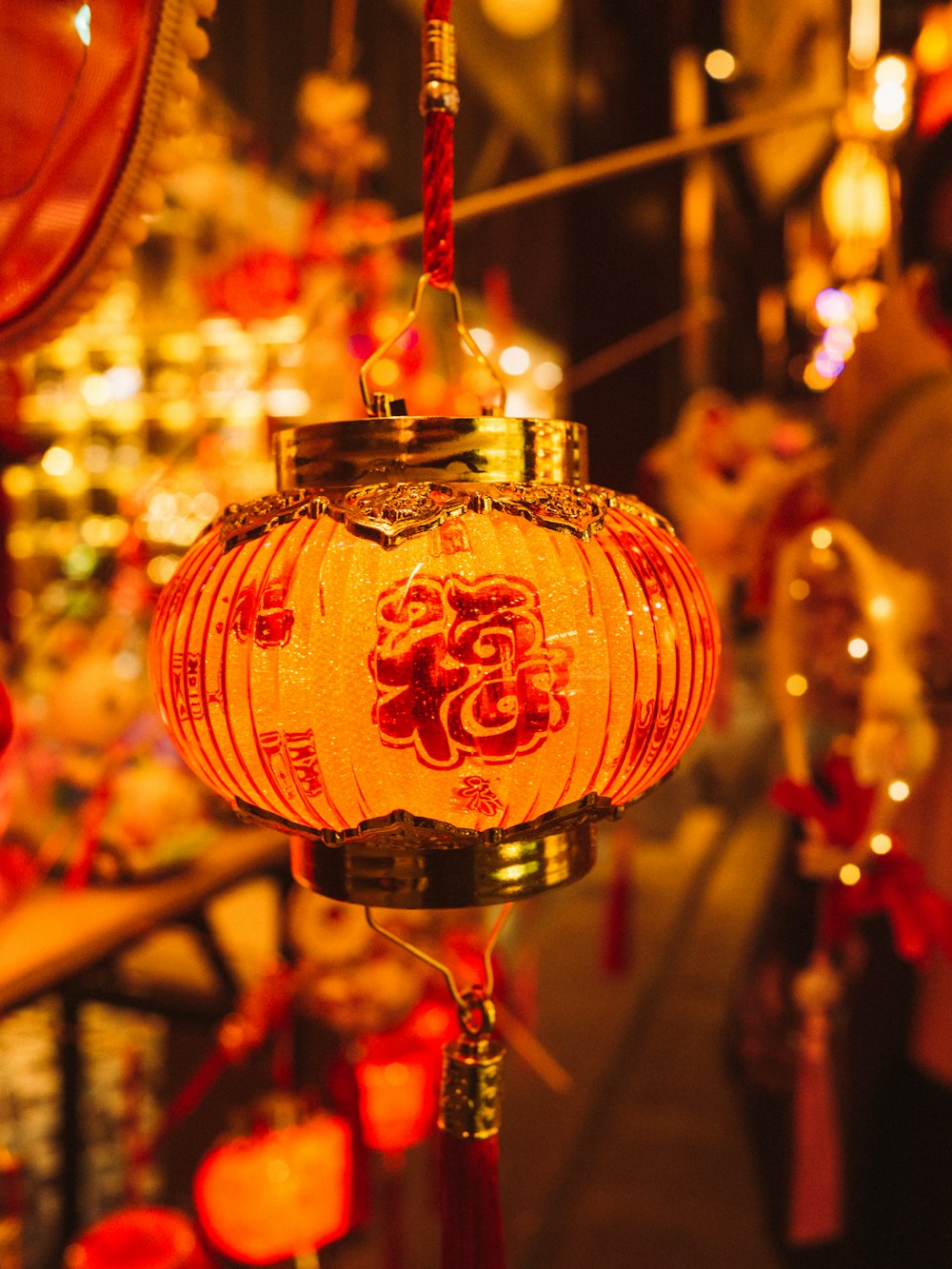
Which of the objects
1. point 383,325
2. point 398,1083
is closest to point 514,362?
point 383,325

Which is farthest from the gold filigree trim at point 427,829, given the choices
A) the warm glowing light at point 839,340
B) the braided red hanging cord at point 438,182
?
the warm glowing light at point 839,340

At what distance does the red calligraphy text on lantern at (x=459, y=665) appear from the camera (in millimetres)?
507

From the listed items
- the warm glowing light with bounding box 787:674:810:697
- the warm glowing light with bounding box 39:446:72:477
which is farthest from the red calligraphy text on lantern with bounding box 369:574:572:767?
the warm glowing light with bounding box 39:446:72:477

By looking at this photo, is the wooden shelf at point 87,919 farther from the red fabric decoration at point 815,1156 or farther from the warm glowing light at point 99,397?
the warm glowing light at point 99,397

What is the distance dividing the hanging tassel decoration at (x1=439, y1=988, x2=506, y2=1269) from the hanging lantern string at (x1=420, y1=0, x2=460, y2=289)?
49cm

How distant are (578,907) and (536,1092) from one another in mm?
1250

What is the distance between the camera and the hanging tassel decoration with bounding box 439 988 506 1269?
2.07ft

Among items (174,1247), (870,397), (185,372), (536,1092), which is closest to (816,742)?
(870,397)

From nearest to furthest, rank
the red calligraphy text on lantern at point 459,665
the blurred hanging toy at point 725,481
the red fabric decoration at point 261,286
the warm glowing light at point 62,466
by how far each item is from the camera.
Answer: the red calligraphy text on lantern at point 459,665
the blurred hanging toy at point 725,481
the red fabric decoration at point 261,286
the warm glowing light at point 62,466

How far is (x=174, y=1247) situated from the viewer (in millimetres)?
1452

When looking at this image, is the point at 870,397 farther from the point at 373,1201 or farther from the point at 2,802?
the point at 373,1201

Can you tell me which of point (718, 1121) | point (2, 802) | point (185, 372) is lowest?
point (718, 1121)

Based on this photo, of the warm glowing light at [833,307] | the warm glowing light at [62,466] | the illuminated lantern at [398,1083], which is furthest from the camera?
the warm glowing light at [62,466]

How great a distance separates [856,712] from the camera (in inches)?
54.1
